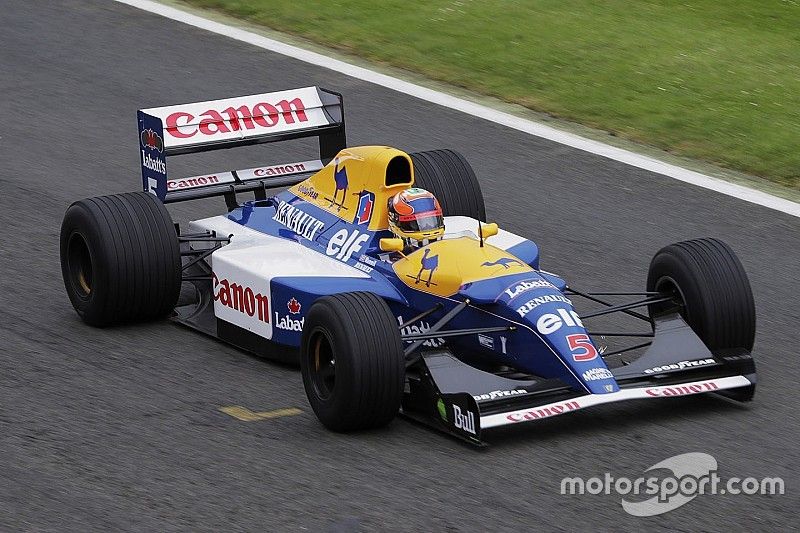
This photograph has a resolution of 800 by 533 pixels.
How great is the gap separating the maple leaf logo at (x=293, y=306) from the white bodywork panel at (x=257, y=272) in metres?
0.16

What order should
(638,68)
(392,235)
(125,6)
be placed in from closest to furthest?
(392,235), (638,68), (125,6)

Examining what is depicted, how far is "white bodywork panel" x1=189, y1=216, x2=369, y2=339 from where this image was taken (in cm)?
861

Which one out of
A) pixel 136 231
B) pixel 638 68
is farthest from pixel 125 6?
pixel 136 231

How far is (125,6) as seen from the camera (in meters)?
17.2

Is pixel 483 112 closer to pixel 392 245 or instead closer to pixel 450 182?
pixel 450 182

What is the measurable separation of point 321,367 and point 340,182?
1789 millimetres

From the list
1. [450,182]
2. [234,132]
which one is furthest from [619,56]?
[234,132]

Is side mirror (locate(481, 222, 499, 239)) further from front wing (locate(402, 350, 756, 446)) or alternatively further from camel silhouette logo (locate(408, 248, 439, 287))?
front wing (locate(402, 350, 756, 446))

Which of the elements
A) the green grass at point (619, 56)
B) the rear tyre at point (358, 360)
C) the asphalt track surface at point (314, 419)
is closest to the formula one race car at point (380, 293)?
the rear tyre at point (358, 360)

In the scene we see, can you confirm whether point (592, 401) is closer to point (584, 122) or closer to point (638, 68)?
point (584, 122)

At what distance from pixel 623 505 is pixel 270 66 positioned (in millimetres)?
9273

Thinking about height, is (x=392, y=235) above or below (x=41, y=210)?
above

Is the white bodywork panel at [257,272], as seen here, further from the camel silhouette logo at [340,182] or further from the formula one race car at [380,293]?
the camel silhouette logo at [340,182]

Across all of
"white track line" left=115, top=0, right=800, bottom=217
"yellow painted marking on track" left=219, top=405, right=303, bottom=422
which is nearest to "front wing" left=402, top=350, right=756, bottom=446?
"yellow painted marking on track" left=219, top=405, right=303, bottom=422
